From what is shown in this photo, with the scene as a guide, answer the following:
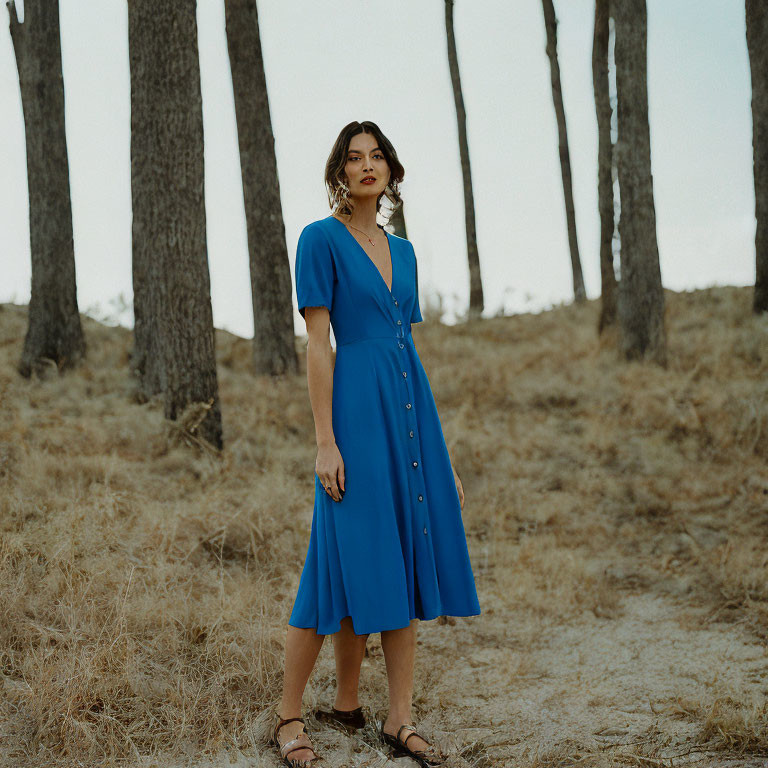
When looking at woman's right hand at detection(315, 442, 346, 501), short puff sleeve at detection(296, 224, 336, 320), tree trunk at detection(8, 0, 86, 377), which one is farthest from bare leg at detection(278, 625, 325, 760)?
tree trunk at detection(8, 0, 86, 377)

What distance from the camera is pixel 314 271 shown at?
8.84ft

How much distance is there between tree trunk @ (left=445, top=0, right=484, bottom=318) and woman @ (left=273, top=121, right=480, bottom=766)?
11419 mm

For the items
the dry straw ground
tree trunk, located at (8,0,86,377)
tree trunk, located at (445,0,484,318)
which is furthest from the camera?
tree trunk, located at (445,0,484,318)

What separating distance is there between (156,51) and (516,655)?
537 cm

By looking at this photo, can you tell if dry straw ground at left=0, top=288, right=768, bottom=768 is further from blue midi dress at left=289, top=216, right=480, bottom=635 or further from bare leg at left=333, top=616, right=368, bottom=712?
blue midi dress at left=289, top=216, right=480, bottom=635

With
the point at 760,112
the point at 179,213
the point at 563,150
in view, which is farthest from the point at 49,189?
the point at 563,150

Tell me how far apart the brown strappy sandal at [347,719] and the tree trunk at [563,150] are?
1336cm

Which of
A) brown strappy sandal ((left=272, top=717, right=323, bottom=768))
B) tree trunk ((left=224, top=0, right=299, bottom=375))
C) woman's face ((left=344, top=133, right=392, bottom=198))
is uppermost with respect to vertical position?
A: tree trunk ((left=224, top=0, right=299, bottom=375))

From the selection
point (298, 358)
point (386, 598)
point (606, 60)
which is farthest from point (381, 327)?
point (606, 60)

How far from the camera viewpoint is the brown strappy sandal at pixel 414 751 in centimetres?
271

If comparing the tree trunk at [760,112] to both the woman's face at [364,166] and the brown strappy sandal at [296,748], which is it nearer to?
the woman's face at [364,166]

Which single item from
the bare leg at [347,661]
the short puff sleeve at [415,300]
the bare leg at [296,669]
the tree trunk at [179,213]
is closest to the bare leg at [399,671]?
the bare leg at [347,661]

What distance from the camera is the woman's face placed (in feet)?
9.20

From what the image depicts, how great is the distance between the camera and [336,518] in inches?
105
